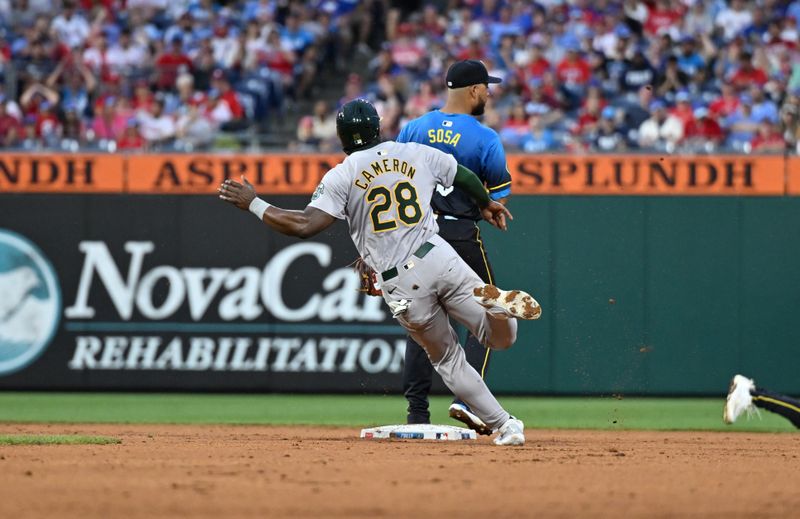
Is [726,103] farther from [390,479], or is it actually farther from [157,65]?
[390,479]

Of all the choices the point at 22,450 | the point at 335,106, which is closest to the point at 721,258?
the point at 335,106

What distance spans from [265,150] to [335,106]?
2.99 meters

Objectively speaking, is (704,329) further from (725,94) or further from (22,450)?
(22,450)

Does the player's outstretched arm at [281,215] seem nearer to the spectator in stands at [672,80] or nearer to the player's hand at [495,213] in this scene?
the player's hand at [495,213]

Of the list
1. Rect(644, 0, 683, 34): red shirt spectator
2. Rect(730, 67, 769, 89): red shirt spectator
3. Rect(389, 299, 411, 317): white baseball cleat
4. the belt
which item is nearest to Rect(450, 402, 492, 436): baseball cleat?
Rect(389, 299, 411, 317): white baseball cleat

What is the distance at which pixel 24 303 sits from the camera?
13930mm

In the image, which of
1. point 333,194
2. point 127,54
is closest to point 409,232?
point 333,194

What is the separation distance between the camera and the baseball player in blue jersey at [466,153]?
8641 millimetres

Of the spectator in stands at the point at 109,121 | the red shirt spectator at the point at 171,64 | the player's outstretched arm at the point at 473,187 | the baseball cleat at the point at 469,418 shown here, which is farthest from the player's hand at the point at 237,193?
the red shirt spectator at the point at 171,64

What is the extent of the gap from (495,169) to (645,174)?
539cm

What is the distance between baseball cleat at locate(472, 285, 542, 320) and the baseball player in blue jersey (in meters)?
1.08

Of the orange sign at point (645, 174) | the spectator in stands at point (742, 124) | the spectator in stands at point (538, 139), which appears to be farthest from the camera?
the spectator in stands at point (742, 124)

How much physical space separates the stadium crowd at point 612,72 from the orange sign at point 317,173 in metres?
0.23

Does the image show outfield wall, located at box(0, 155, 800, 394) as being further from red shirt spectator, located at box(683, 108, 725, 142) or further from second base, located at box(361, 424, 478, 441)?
second base, located at box(361, 424, 478, 441)
